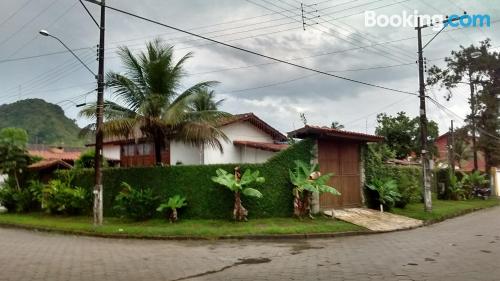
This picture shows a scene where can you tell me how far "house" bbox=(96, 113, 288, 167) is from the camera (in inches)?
1003

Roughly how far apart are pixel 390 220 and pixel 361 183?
289 centimetres

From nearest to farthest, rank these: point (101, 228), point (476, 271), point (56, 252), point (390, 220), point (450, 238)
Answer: point (476, 271), point (56, 252), point (450, 238), point (101, 228), point (390, 220)

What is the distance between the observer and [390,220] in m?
18.8

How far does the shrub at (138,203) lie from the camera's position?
61.3 ft

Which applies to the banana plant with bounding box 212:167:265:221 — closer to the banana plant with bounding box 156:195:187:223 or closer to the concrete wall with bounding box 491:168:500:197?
the banana plant with bounding box 156:195:187:223

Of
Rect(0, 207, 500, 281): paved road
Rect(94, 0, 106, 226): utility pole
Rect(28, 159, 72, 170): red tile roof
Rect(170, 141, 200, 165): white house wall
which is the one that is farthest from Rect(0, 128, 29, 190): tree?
Rect(0, 207, 500, 281): paved road

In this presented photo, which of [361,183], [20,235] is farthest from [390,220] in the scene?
[20,235]

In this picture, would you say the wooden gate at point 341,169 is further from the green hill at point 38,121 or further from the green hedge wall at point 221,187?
the green hill at point 38,121

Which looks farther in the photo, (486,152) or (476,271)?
(486,152)

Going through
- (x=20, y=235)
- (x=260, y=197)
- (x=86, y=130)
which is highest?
(x=86, y=130)

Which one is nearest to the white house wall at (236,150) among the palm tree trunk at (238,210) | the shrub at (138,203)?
the shrub at (138,203)

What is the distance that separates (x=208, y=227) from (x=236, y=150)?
10389 millimetres

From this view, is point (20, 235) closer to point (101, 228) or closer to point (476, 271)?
point (101, 228)

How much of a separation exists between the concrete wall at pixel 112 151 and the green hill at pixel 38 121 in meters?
35.2
